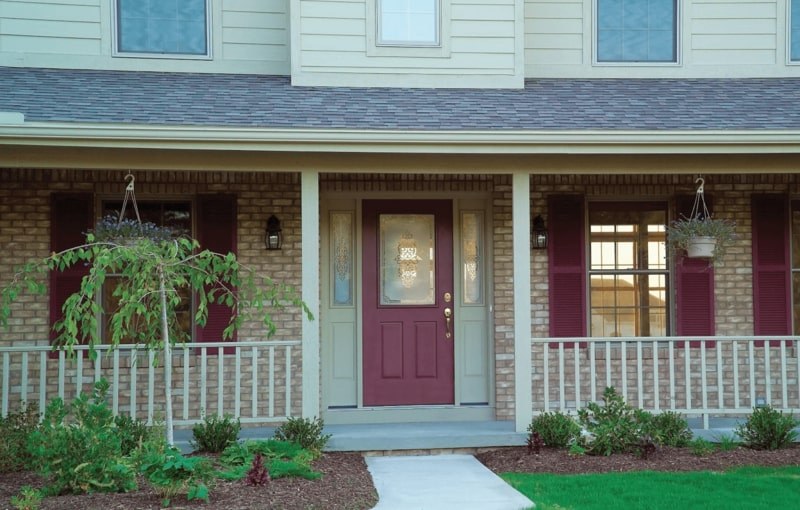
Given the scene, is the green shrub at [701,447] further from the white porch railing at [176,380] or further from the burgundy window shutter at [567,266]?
the white porch railing at [176,380]

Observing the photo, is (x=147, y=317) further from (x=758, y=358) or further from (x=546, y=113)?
(x=758, y=358)

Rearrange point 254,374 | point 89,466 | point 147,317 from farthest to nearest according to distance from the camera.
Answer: point 254,374 → point 147,317 → point 89,466

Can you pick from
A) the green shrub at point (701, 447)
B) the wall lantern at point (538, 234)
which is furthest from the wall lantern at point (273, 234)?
the green shrub at point (701, 447)

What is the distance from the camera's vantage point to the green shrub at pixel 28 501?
197 inches

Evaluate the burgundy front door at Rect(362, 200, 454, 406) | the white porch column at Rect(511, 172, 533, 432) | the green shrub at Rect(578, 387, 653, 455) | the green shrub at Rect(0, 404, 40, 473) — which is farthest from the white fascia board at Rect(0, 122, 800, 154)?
the green shrub at Rect(0, 404, 40, 473)

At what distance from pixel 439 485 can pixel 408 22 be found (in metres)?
4.36

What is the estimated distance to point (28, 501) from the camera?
5027 mm

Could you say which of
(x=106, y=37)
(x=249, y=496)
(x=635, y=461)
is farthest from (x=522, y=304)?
(x=106, y=37)

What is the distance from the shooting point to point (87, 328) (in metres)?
5.59

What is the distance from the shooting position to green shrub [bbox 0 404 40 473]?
242 inches

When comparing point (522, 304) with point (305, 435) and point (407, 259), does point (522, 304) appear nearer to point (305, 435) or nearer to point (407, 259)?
point (407, 259)

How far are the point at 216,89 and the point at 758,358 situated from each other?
5576 millimetres

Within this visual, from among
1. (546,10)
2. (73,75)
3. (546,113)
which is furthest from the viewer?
(546,10)

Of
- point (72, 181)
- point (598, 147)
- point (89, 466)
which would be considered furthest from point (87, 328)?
point (598, 147)
